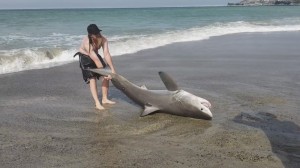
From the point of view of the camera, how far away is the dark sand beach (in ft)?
16.5

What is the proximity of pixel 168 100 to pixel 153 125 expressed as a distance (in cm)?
57

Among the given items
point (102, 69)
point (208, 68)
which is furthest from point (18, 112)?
point (208, 68)

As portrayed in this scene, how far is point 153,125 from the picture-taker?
6375mm

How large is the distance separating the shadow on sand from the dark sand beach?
11mm

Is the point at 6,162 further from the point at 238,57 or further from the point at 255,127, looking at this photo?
the point at 238,57

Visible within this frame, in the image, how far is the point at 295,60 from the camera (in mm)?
12297

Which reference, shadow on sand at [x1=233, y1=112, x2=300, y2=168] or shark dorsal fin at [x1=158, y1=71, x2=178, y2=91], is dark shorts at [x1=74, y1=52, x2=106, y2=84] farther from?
shadow on sand at [x1=233, y1=112, x2=300, y2=168]

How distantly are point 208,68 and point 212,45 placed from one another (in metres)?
6.38

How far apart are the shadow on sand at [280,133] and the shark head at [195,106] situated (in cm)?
A: 49

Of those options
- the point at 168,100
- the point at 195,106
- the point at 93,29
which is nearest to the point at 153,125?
the point at 168,100

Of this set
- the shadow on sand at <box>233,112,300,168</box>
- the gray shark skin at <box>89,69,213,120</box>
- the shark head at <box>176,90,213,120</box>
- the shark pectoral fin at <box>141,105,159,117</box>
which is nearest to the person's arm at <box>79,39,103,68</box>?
the gray shark skin at <box>89,69,213,120</box>

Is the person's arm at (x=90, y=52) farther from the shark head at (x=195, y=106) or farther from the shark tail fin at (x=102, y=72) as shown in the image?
the shark head at (x=195, y=106)

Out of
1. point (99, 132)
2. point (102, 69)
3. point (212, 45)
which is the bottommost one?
point (212, 45)

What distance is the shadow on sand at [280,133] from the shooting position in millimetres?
4957
